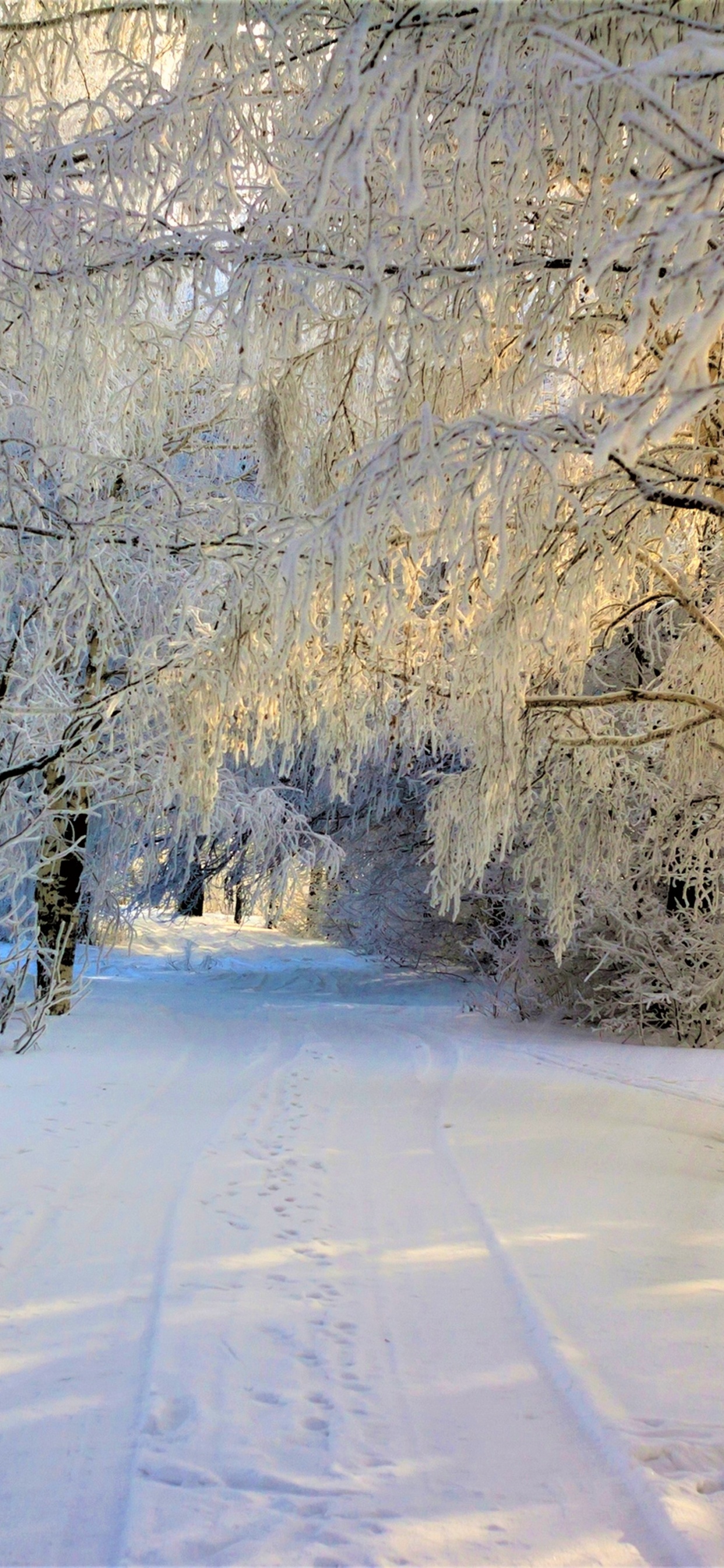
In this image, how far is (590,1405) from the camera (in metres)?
2.68

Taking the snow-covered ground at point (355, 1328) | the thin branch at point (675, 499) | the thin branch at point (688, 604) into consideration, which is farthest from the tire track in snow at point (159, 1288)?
the thin branch at point (688, 604)

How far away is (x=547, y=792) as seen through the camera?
610cm

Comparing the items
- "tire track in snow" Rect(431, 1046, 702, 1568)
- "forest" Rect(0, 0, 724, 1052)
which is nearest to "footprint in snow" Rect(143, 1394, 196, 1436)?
"tire track in snow" Rect(431, 1046, 702, 1568)

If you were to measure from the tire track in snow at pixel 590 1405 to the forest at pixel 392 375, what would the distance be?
78.6 inches

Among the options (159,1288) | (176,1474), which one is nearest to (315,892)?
(159,1288)

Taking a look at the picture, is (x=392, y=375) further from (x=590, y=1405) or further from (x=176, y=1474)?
(x=176, y=1474)

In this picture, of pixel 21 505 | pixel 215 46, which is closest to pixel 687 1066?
pixel 21 505

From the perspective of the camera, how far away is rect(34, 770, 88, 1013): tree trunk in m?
10.0

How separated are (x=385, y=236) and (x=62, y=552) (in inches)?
96.8

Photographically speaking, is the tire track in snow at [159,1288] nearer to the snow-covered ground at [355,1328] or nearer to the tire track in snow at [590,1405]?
the snow-covered ground at [355,1328]

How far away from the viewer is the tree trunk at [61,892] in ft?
33.0

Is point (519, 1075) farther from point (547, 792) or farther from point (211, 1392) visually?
point (211, 1392)

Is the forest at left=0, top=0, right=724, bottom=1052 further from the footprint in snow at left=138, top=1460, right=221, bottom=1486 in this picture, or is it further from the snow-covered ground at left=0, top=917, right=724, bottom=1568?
the footprint in snow at left=138, top=1460, right=221, bottom=1486

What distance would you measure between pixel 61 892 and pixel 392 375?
729 cm
